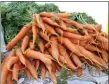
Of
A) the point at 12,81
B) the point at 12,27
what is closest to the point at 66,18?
the point at 12,27

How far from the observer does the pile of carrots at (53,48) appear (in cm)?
228

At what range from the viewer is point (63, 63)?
2285 mm

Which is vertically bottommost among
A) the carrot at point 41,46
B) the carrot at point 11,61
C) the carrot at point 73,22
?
the carrot at point 11,61

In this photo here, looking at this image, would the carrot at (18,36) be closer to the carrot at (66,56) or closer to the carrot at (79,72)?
the carrot at (66,56)

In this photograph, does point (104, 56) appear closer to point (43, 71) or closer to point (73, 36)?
point (73, 36)

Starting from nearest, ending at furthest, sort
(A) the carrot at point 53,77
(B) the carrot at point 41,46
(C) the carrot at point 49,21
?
(A) the carrot at point 53,77 < (B) the carrot at point 41,46 < (C) the carrot at point 49,21

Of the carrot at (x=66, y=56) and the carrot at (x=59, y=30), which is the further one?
the carrot at (x=59, y=30)

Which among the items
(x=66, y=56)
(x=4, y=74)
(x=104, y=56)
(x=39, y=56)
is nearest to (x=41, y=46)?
(x=39, y=56)

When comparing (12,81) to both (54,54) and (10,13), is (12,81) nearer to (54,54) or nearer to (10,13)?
(54,54)

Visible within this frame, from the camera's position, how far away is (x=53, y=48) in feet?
7.64

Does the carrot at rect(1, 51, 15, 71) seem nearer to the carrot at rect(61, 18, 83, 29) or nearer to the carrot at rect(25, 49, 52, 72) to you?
the carrot at rect(25, 49, 52, 72)

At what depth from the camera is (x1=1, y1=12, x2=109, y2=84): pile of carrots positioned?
2275mm

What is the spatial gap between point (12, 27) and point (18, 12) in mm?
145

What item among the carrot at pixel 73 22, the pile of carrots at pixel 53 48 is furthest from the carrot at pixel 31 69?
the carrot at pixel 73 22
